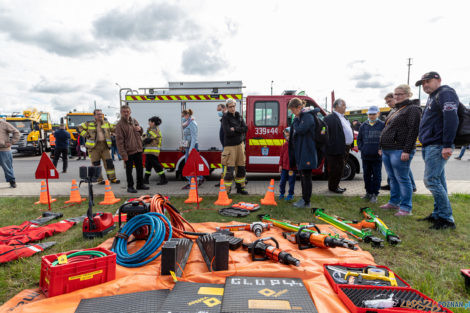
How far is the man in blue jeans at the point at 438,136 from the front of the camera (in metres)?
3.57

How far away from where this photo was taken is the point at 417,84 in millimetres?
4266

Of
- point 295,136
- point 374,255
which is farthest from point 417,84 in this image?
point 374,255

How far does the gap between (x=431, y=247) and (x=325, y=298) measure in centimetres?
207

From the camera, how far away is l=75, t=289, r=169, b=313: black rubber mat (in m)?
1.99

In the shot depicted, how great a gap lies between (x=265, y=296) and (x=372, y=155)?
448cm

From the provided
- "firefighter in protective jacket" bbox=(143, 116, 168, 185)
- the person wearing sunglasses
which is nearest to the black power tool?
"firefighter in protective jacket" bbox=(143, 116, 168, 185)

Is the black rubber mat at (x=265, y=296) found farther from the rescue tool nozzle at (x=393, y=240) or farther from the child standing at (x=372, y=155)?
the child standing at (x=372, y=155)

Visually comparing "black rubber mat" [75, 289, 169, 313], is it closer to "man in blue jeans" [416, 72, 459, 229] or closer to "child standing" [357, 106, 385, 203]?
"man in blue jeans" [416, 72, 459, 229]

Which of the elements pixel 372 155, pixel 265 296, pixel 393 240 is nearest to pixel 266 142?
pixel 372 155

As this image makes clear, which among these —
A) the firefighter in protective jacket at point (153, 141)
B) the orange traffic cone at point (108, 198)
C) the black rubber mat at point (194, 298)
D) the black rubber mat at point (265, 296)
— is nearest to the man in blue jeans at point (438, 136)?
the black rubber mat at point (265, 296)

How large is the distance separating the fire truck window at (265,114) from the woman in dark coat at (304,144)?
96.2 inches

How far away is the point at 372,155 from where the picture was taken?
5445 millimetres

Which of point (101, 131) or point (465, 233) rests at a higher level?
point (101, 131)

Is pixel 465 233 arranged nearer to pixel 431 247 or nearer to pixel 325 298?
pixel 431 247
